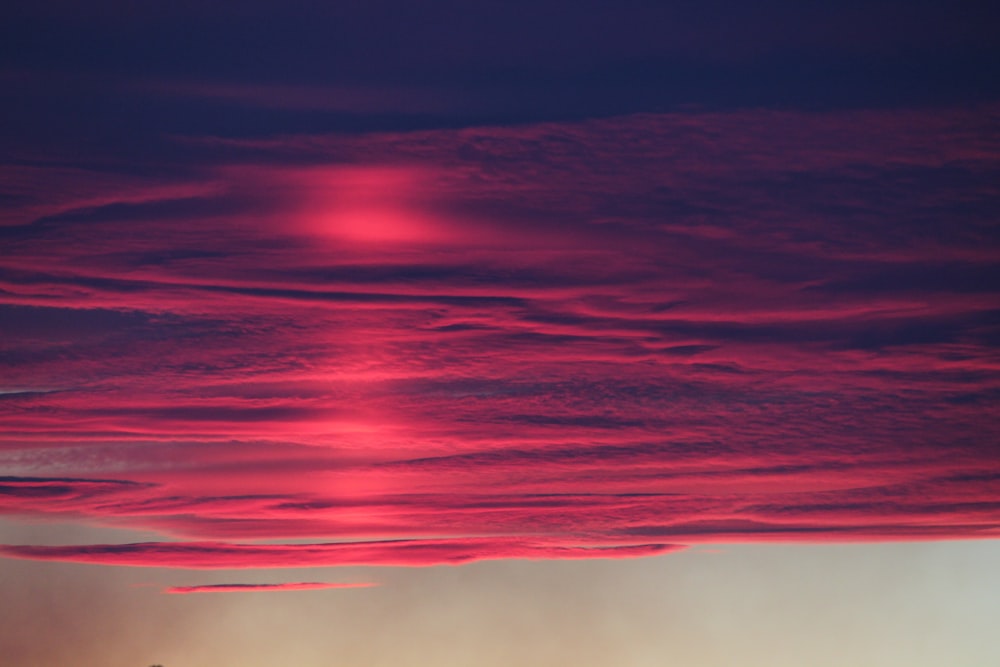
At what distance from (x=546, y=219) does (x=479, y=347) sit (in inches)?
56.6

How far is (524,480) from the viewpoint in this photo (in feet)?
31.0

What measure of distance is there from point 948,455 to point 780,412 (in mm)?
1675

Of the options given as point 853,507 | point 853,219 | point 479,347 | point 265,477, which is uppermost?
point 853,219

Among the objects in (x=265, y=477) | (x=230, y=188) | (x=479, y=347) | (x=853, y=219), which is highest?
(x=230, y=188)

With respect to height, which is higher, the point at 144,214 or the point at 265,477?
the point at 144,214

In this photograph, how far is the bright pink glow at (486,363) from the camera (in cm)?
938

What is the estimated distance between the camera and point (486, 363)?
9547 mm

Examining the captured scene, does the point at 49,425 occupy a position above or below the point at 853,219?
below

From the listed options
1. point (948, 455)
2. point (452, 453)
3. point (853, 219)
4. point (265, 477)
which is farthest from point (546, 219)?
point (948, 455)

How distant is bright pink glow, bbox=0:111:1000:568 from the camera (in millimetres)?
9375

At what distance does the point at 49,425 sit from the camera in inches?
365

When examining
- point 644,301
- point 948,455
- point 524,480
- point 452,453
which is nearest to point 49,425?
point 452,453

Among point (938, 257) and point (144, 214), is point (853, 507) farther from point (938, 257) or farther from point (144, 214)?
point (144, 214)

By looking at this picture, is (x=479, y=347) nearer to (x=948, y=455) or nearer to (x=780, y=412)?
(x=780, y=412)
